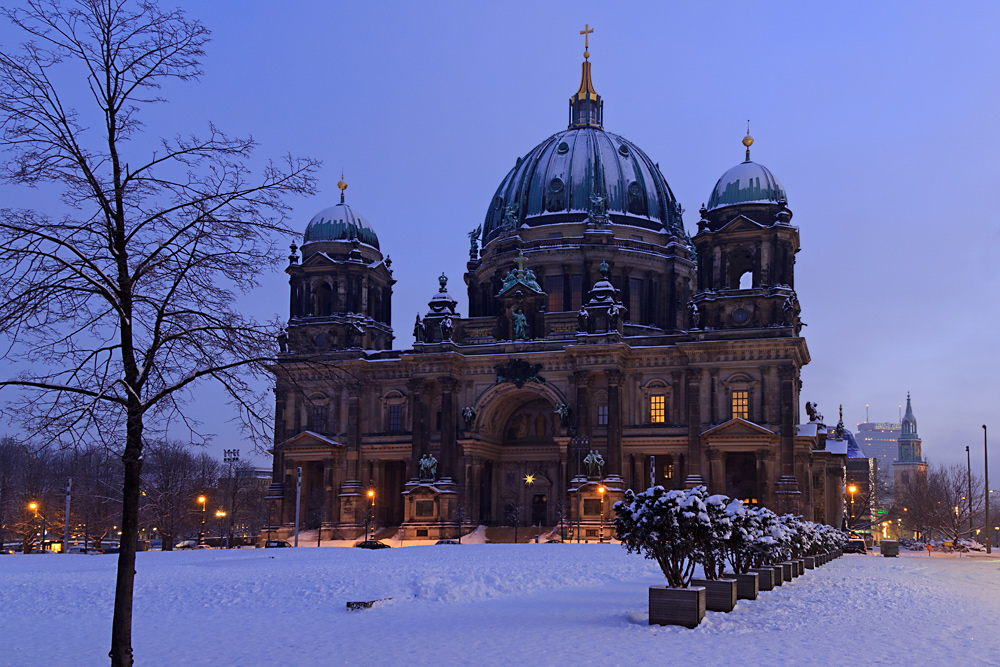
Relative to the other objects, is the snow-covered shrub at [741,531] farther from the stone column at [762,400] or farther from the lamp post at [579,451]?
the stone column at [762,400]

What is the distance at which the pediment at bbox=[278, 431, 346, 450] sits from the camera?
249 ft

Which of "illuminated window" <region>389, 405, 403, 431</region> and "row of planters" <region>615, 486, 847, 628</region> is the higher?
"illuminated window" <region>389, 405, 403, 431</region>

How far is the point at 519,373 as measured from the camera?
2894 inches

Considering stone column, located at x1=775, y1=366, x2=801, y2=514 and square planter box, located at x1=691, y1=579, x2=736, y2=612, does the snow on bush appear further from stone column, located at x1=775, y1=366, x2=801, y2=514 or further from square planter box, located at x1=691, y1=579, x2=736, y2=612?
stone column, located at x1=775, y1=366, x2=801, y2=514

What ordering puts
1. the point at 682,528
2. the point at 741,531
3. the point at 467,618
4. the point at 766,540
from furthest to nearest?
1. the point at 766,540
2. the point at 741,531
3. the point at 467,618
4. the point at 682,528

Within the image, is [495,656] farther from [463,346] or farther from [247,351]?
[463,346]

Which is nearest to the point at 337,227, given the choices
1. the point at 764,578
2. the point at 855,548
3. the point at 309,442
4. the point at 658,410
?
the point at 309,442

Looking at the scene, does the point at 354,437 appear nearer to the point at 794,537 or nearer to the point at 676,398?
the point at 676,398

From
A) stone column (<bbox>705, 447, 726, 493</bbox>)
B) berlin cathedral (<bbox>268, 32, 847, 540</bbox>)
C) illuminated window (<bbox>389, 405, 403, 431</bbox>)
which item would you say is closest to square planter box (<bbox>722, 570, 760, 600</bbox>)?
berlin cathedral (<bbox>268, 32, 847, 540</bbox>)

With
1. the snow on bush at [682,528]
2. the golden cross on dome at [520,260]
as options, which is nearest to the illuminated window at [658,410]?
the golden cross on dome at [520,260]

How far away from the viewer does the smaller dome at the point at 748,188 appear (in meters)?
72.6

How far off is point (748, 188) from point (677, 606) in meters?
57.0

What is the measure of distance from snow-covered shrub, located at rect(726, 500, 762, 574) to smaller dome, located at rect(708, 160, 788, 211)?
164 feet

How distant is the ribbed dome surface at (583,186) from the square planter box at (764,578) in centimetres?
5962
